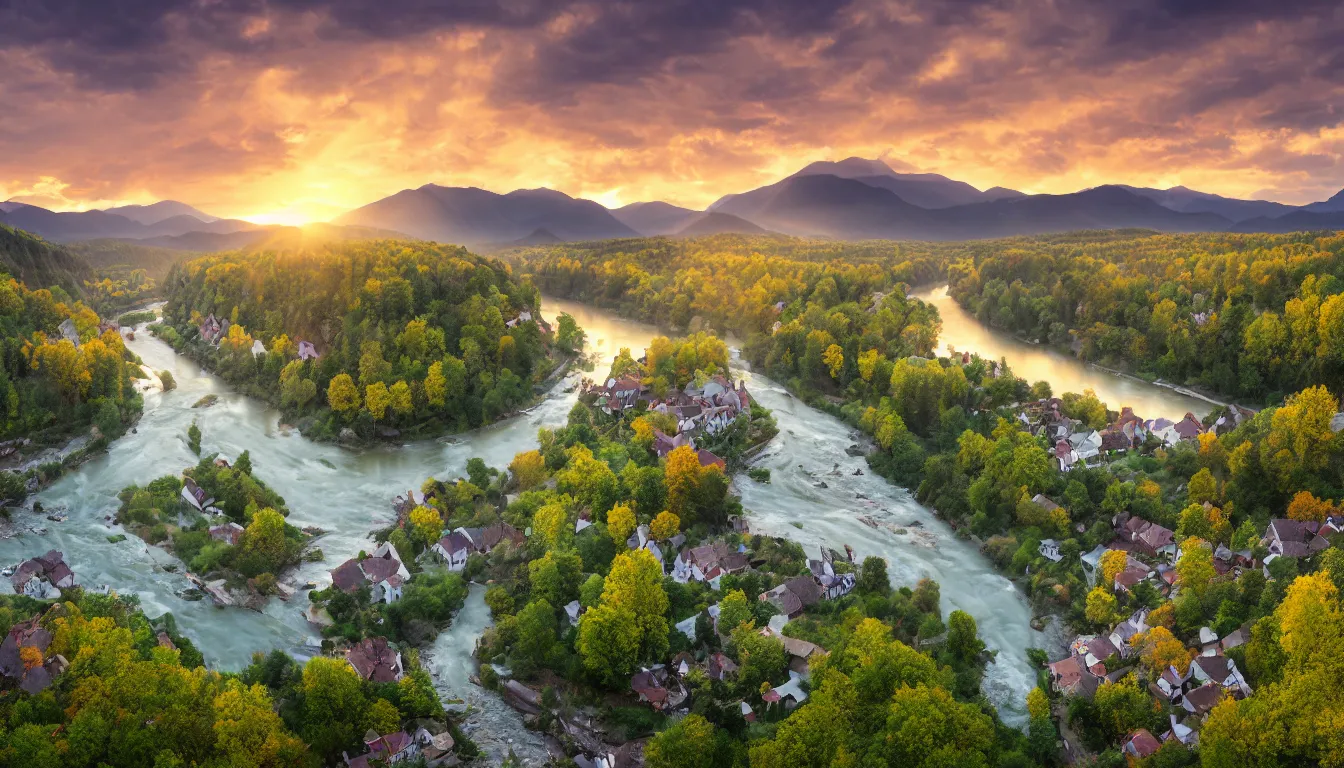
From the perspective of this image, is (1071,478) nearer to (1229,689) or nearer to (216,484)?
(1229,689)

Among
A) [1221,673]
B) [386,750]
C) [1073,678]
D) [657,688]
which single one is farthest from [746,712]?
[1221,673]

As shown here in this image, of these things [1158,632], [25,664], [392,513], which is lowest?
[1158,632]

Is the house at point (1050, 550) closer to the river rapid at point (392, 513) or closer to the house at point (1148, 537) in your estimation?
the river rapid at point (392, 513)

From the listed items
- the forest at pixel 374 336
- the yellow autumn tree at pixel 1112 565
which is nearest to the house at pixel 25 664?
the forest at pixel 374 336

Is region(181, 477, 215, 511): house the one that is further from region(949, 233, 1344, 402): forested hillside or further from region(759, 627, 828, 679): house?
region(949, 233, 1344, 402): forested hillside

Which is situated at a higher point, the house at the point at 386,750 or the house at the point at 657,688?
the house at the point at 386,750

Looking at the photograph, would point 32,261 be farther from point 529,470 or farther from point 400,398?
point 529,470
